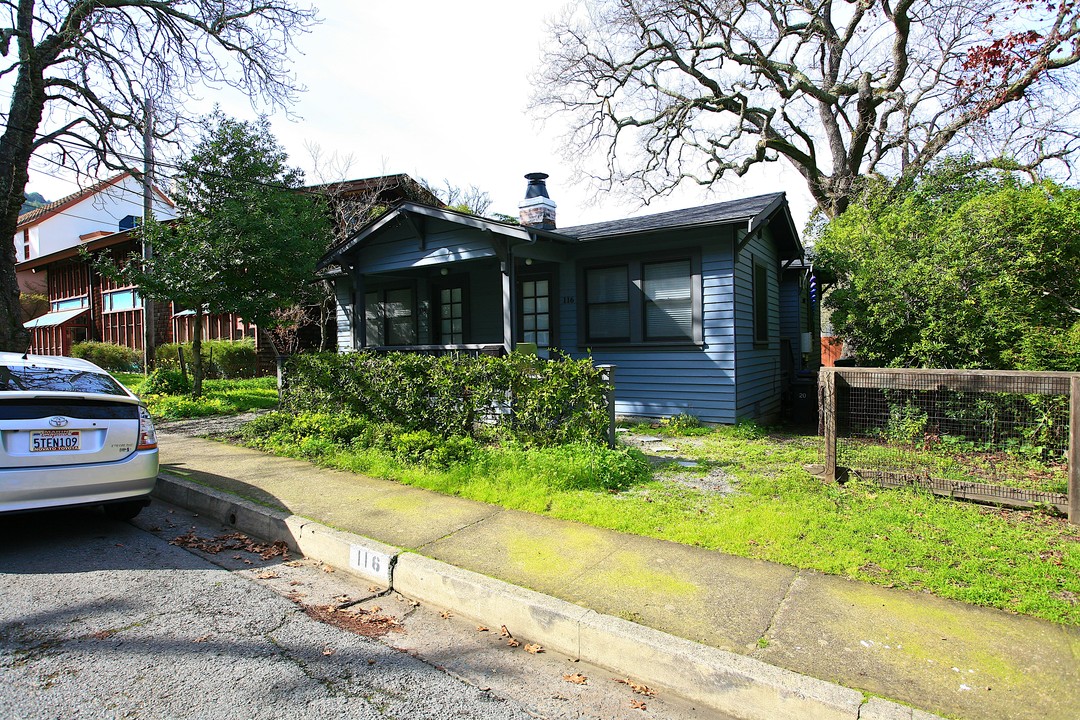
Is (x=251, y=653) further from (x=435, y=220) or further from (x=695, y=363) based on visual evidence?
(x=435, y=220)

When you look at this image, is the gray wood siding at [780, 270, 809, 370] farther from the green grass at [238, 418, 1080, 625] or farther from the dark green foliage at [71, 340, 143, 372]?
the dark green foliage at [71, 340, 143, 372]

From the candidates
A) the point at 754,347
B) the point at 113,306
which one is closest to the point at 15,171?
the point at 754,347

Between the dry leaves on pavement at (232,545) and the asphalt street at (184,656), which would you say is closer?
the asphalt street at (184,656)

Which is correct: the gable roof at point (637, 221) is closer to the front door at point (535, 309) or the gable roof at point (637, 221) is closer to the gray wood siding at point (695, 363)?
the gray wood siding at point (695, 363)

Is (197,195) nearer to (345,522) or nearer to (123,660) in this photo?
(345,522)

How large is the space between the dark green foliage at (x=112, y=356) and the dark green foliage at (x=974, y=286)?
26696mm

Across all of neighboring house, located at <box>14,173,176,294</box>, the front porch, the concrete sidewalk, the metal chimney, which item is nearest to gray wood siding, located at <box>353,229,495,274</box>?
the front porch

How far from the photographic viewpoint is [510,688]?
9.72 feet

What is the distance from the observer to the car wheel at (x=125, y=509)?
17.7ft

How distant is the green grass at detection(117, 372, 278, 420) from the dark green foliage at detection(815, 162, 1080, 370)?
40.5 feet

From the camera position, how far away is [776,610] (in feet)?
11.3

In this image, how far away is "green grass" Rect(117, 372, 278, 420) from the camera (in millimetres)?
12727

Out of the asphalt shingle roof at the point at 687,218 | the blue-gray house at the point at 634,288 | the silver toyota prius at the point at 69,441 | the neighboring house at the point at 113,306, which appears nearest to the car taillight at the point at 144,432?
the silver toyota prius at the point at 69,441

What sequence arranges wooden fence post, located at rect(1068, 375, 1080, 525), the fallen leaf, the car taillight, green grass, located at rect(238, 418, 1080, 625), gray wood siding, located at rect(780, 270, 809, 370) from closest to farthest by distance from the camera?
the fallen leaf → green grass, located at rect(238, 418, 1080, 625) → wooden fence post, located at rect(1068, 375, 1080, 525) → the car taillight → gray wood siding, located at rect(780, 270, 809, 370)
